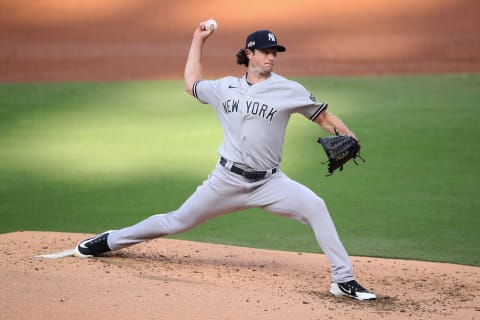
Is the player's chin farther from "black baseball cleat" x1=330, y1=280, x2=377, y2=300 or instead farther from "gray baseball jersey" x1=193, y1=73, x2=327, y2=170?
"black baseball cleat" x1=330, y1=280, x2=377, y2=300

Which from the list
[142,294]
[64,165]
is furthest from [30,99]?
[142,294]

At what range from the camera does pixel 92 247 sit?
19.5 feet

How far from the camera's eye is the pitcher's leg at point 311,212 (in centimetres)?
541

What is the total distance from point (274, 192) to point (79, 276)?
50.9 inches

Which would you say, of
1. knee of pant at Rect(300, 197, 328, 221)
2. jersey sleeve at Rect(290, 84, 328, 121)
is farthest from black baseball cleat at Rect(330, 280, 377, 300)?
jersey sleeve at Rect(290, 84, 328, 121)

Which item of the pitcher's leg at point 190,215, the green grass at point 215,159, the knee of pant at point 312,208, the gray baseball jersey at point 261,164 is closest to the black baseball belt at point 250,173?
the gray baseball jersey at point 261,164

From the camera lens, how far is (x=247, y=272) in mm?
5961

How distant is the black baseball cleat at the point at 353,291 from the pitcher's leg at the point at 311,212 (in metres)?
0.03

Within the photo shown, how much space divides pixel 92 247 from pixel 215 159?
3.66 metres

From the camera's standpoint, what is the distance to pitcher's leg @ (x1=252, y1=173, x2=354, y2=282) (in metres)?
5.41

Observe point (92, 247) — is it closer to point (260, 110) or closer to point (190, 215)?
point (190, 215)

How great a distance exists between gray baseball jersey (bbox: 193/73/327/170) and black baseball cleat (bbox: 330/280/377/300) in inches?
33.7

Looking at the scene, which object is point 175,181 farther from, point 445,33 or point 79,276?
point 445,33

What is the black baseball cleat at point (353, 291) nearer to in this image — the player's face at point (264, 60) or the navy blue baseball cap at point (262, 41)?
→ the player's face at point (264, 60)
